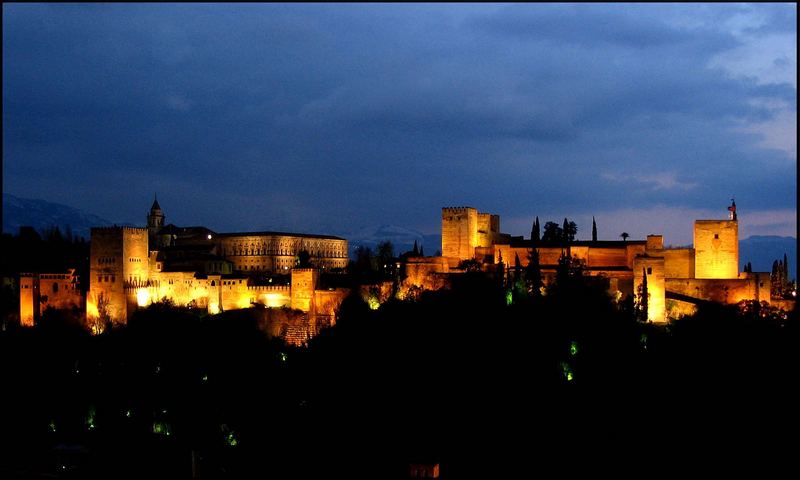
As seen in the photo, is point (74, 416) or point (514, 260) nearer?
point (74, 416)

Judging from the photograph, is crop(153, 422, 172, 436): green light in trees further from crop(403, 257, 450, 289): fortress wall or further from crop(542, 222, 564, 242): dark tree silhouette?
crop(542, 222, 564, 242): dark tree silhouette

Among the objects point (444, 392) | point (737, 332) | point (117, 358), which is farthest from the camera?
point (117, 358)

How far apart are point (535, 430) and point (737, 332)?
1141 centimetres

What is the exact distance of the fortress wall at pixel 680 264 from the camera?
4384cm

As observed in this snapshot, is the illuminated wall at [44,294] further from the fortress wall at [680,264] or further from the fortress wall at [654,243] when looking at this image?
the fortress wall at [680,264]

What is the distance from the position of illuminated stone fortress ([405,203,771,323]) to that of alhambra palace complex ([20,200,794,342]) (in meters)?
0.05

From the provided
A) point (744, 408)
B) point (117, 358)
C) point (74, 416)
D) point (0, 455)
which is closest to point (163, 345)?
point (117, 358)

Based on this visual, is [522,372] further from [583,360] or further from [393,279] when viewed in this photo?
[393,279]

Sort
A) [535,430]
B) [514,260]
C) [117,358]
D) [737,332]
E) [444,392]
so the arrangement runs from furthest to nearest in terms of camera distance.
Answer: [514,260] < [117,358] < [737,332] < [444,392] < [535,430]

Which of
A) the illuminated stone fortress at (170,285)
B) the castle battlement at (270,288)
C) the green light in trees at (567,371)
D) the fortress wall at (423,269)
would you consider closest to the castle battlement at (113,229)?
the illuminated stone fortress at (170,285)

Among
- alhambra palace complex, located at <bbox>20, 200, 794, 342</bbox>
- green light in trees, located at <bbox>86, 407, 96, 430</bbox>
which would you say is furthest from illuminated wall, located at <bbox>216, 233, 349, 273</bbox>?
green light in trees, located at <bbox>86, 407, 96, 430</bbox>

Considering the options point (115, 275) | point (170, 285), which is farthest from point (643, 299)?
point (115, 275)

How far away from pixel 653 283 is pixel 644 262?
1.08 m

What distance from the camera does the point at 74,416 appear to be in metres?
38.5
